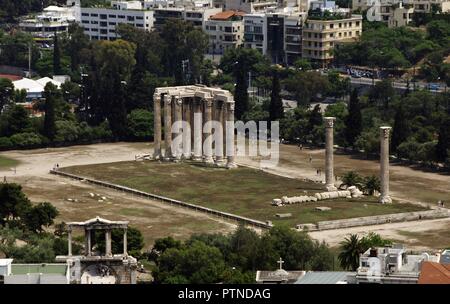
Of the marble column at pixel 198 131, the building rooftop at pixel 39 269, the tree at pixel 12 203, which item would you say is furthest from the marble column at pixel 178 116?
the building rooftop at pixel 39 269

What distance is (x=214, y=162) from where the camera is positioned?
105m

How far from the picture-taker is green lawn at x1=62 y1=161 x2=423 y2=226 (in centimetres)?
8531

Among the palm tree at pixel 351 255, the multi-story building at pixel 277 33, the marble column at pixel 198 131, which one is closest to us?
the palm tree at pixel 351 255

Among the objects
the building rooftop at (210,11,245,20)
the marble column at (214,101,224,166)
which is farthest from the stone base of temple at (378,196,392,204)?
the building rooftop at (210,11,245,20)

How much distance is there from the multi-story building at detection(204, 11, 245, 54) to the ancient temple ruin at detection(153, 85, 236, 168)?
58796mm

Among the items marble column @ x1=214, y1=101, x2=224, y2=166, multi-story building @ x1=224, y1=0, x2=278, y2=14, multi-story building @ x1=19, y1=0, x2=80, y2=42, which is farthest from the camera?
multi-story building @ x1=19, y1=0, x2=80, y2=42

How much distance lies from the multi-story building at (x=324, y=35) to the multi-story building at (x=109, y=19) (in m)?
21.7

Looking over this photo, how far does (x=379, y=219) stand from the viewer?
83.4 metres

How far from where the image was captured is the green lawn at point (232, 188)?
280ft

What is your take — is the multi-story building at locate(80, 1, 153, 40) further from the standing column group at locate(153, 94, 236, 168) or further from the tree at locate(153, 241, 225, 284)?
the tree at locate(153, 241, 225, 284)

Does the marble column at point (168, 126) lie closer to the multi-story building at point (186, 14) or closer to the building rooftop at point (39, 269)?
the multi-story building at point (186, 14)

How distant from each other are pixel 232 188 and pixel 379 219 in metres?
13.5

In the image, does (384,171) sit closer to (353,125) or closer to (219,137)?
(219,137)
